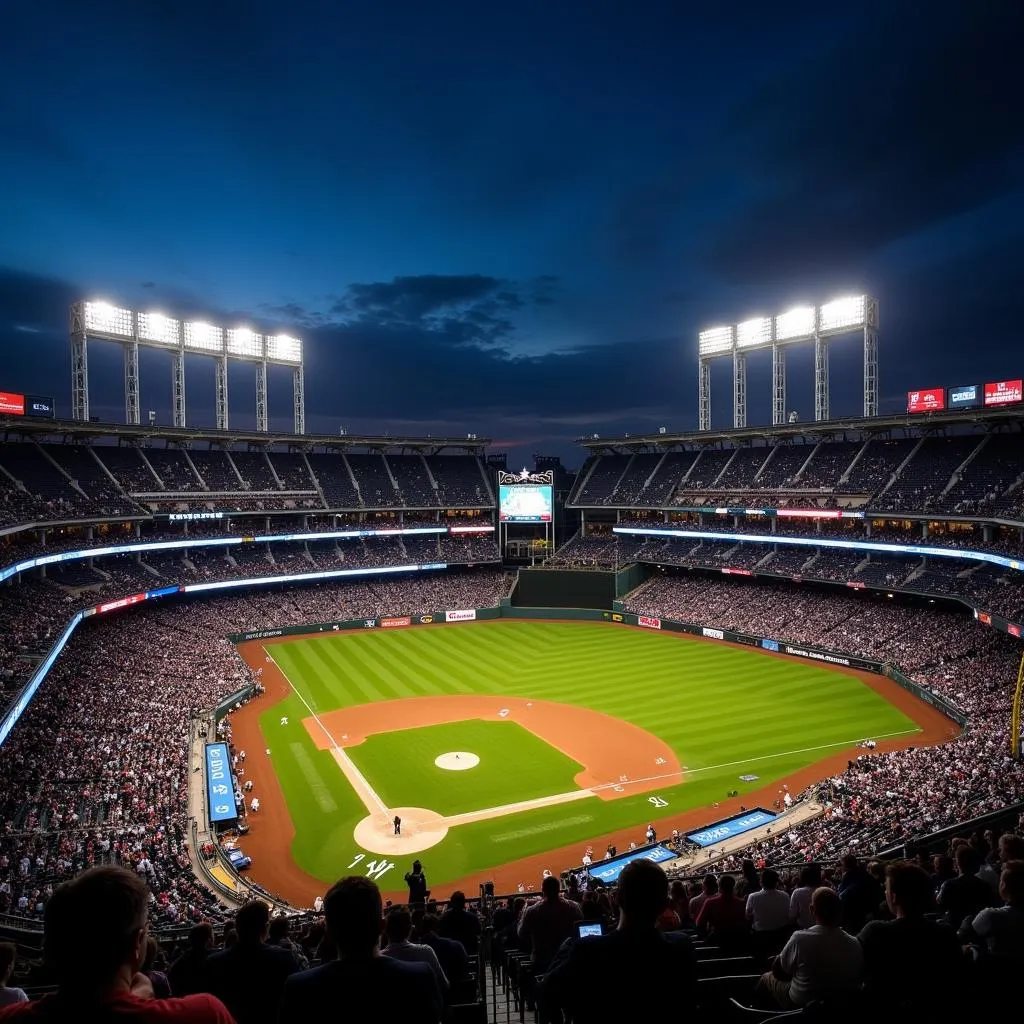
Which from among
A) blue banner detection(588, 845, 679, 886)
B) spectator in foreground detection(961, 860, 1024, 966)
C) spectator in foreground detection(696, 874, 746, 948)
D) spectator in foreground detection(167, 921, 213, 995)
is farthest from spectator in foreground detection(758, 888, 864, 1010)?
blue banner detection(588, 845, 679, 886)

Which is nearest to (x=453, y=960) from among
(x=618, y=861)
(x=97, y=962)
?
(x=97, y=962)

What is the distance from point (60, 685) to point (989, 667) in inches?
1744

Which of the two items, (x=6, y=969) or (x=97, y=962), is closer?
(x=97, y=962)

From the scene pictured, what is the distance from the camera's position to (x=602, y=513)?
73562 mm

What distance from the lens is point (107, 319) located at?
52688 mm

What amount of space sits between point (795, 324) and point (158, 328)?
5063cm

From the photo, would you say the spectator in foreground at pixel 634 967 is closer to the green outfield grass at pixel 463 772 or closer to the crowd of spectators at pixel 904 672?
the crowd of spectators at pixel 904 672

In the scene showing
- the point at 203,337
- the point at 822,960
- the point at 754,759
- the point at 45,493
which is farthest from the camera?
the point at 203,337

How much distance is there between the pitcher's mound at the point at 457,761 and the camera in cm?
3027

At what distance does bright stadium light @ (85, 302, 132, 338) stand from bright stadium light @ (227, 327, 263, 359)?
8.25 meters

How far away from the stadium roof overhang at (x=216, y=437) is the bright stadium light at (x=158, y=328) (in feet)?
22.5

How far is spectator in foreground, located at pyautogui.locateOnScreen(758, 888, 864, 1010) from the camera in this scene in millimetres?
4414

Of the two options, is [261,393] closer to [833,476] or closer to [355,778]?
[355,778]

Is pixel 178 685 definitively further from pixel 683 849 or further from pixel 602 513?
pixel 602 513
